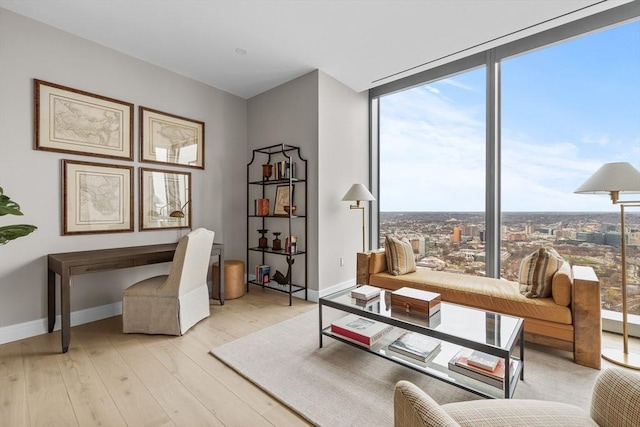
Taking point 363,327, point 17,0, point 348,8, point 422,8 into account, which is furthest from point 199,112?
point 363,327

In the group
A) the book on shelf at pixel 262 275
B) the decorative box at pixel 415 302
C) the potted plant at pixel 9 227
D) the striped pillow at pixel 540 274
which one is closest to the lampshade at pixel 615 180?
the striped pillow at pixel 540 274

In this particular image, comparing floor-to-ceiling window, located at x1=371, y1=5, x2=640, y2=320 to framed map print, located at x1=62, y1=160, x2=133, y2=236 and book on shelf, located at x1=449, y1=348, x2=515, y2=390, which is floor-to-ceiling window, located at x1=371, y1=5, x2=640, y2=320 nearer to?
book on shelf, located at x1=449, y1=348, x2=515, y2=390

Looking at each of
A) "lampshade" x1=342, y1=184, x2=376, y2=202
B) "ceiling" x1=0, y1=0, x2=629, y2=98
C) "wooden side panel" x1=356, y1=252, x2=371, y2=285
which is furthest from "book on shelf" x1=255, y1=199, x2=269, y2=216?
"ceiling" x1=0, y1=0, x2=629, y2=98

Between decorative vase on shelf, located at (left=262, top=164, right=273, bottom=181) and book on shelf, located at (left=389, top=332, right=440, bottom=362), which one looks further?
decorative vase on shelf, located at (left=262, top=164, right=273, bottom=181)

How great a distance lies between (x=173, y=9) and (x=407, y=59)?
241 cm

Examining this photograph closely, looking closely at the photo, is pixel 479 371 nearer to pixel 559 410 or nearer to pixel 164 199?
pixel 559 410

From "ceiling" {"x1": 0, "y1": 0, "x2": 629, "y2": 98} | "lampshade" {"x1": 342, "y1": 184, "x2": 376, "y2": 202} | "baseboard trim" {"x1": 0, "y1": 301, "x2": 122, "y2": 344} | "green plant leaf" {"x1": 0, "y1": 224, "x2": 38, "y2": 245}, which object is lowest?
"baseboard trim" {"x1": 0, "y1": 301, "x2": 122, "y2": 344}

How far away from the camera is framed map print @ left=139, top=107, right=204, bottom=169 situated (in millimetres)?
3221

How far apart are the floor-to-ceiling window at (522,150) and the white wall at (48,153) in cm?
299

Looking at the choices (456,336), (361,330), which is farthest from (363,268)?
(456,336)

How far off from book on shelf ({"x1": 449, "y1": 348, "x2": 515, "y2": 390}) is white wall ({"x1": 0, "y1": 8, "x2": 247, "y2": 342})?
322cm

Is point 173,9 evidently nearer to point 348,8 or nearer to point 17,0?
point 17,0

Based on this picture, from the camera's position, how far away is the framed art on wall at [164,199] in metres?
3.22

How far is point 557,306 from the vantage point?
2107 mm
